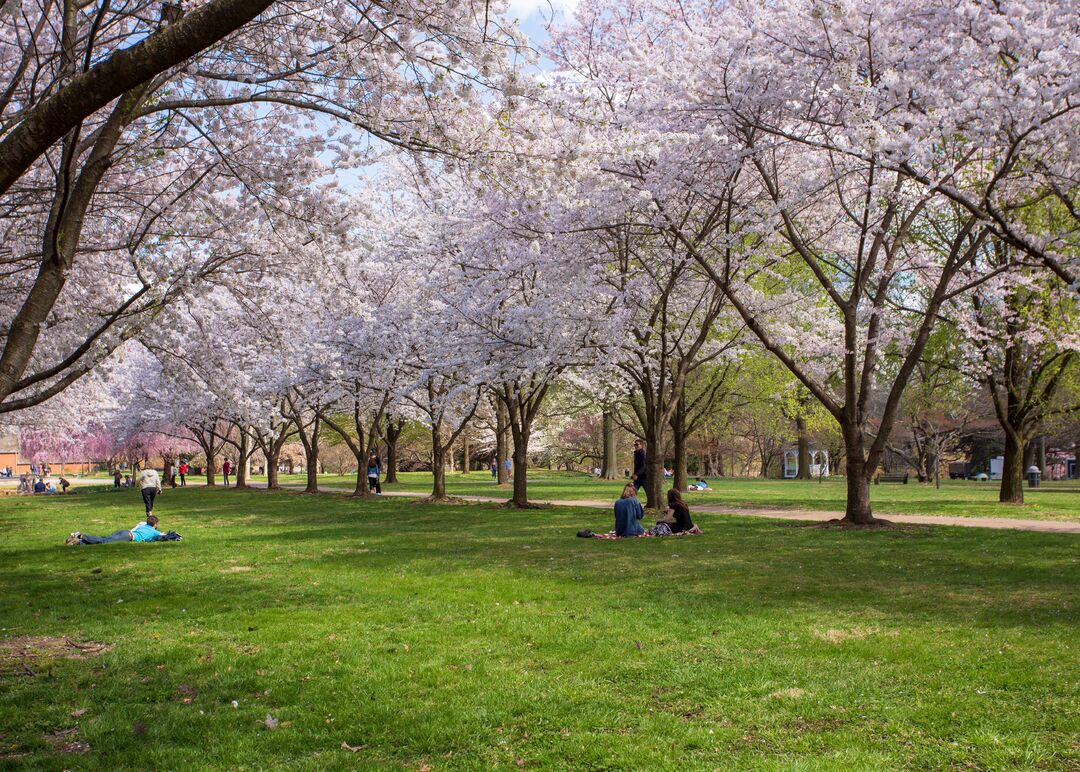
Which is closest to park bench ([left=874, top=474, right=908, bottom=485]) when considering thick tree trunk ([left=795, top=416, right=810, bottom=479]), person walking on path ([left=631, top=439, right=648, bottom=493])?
thick tree trunk ([left=795, top=416, right=810, bottom=479])

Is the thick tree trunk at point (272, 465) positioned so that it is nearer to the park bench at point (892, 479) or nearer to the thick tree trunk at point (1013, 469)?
the park bench at point (892, 479)

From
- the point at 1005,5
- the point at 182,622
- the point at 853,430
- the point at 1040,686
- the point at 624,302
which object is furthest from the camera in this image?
A: the point at 624,302

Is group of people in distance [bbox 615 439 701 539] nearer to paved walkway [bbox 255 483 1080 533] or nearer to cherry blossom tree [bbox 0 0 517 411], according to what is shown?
paved walkway [bbox 255 483 1080 533]

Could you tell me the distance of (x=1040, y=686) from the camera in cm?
569

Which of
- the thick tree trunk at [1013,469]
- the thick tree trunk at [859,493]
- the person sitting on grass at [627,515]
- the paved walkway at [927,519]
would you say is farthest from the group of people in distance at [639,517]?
the thick tree trunk at [1013,469]

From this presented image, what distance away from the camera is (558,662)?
21.5ft

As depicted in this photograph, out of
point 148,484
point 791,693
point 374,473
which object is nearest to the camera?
point 791,693

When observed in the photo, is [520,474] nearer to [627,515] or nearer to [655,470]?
[655,470]

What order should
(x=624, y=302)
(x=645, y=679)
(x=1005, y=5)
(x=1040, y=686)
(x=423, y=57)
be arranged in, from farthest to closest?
(x=624, y=302) → (x=1005, y=5) → (x=423, y=57) → (x=645, y=679) → (x=1040, y=686)

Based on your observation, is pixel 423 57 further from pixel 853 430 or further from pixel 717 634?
pixel 853 430

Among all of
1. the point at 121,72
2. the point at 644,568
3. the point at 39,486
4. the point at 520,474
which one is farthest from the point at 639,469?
the point at 39,486

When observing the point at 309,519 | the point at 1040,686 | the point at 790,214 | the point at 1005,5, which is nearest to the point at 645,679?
the point at 1040,686

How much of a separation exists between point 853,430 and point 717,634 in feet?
33.0

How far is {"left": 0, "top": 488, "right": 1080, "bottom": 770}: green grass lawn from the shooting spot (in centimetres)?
479
